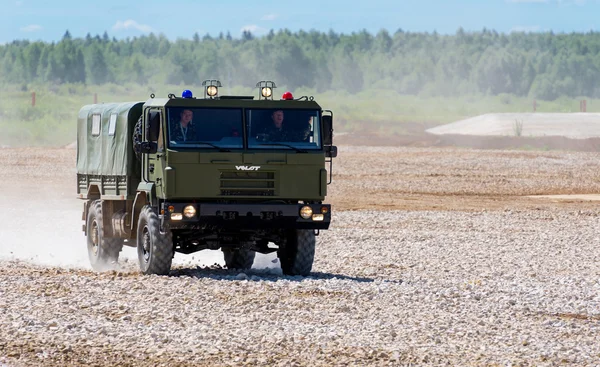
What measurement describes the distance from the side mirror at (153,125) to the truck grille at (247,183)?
3.32 feet

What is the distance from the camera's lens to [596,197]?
Answer: 3738cm

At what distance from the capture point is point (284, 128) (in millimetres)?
16203

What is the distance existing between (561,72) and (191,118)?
14931 cm

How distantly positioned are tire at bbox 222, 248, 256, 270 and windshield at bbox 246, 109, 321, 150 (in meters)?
3.31

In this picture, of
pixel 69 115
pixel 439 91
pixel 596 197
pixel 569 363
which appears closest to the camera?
pixel 569 363

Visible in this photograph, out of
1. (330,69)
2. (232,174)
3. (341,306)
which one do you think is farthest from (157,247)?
(330,69)

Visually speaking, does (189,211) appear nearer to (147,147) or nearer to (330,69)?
(147,147)

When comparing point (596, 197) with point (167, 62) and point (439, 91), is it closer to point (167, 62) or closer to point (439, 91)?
point (439, 91)

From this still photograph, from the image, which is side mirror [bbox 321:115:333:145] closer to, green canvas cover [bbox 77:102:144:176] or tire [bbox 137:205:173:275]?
tire [bbox 137:205:173:275]

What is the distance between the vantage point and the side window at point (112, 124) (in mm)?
18312

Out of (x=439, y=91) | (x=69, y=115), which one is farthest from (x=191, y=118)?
(x=439, y=91)

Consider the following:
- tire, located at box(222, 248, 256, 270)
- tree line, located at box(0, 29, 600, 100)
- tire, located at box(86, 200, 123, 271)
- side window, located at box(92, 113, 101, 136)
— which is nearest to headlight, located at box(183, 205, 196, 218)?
tire, located at box(222, 248, 256, 270)

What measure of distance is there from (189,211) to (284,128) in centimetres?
169

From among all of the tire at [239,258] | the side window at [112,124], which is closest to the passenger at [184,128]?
the side window at [112,124]
